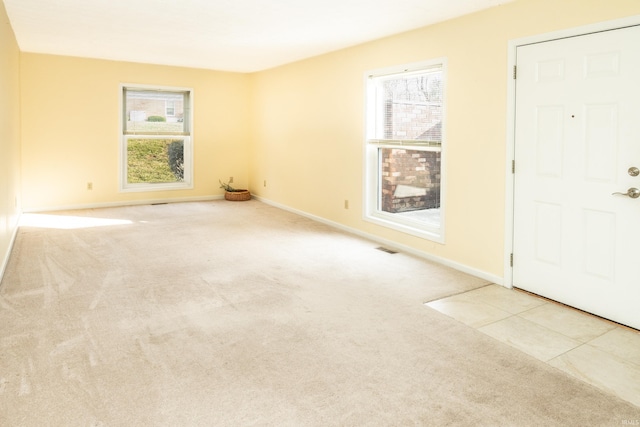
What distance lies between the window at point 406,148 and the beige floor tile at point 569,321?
127 cm

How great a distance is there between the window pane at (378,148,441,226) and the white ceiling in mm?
1262

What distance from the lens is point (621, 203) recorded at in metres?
2.83

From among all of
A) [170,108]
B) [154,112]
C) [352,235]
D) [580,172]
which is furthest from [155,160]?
[580,172]

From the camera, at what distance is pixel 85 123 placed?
22.3 feet

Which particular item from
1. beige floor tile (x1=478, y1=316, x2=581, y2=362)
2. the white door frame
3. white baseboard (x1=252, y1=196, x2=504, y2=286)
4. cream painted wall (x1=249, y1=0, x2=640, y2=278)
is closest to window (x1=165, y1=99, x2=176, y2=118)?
cream painted wall (x1=249, y1=0, x2=640, y2=278)

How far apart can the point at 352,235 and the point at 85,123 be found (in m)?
4.46

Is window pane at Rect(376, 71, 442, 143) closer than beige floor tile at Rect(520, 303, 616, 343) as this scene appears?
No

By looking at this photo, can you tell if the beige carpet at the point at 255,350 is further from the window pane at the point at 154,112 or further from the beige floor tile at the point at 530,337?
the window pane at the point at 154,112

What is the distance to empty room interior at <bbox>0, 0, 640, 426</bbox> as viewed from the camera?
7.03ft

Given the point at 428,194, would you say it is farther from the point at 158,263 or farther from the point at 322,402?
the point at 322,402

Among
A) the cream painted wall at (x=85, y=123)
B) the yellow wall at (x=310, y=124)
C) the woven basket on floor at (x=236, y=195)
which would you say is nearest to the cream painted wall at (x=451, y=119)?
the yellow wall at (x=310, y=124)

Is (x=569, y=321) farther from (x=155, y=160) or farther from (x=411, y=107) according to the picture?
(x=155, y=160)

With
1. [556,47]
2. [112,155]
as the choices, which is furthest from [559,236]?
[112,155]

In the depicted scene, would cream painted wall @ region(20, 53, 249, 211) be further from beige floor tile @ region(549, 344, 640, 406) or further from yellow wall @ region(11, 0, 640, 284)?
beige floor tile @ region(549, 344, 640, 406)
